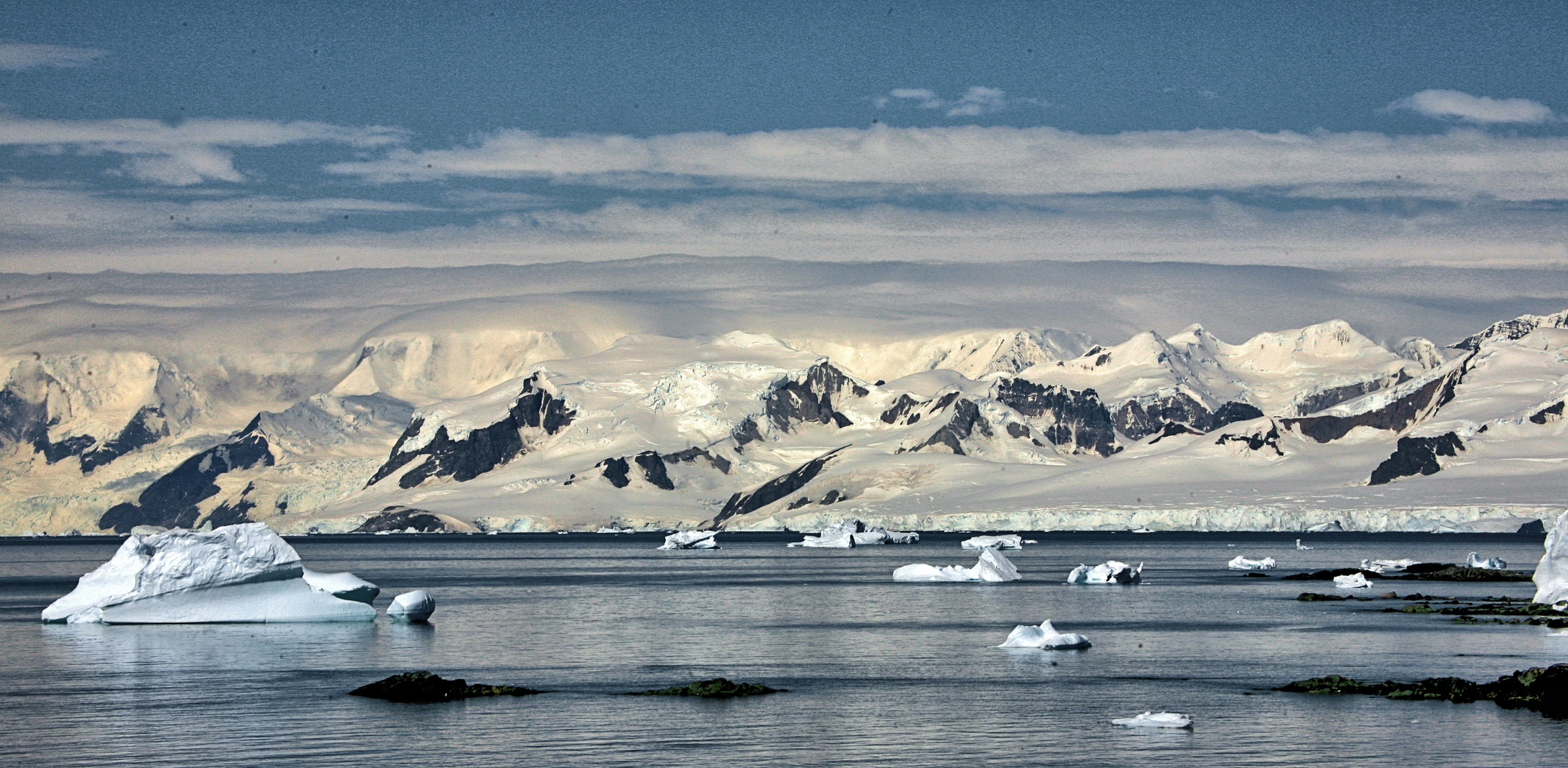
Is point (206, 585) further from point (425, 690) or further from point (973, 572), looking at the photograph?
point (973, 572)

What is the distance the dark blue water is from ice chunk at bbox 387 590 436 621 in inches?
66.4

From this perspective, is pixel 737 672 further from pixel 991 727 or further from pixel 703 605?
pixel 703 605

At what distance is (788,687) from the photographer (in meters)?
69.0

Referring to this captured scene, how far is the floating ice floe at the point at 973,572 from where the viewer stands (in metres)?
152

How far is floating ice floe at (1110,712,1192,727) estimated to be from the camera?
5622 centimetres

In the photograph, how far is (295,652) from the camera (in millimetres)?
82312

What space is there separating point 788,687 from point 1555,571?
165 ft

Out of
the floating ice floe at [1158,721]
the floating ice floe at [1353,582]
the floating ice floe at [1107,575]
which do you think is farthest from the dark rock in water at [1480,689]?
the floating ice floe at [1107,575]

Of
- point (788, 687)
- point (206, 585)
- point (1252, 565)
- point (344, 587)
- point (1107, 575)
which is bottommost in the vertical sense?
point (1252, 565)

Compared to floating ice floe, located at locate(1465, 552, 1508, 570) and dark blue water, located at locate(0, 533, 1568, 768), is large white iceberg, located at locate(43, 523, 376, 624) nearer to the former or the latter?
dark blue water, located at locate(0, 533, 1568, 768)

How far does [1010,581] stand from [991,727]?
330 ft

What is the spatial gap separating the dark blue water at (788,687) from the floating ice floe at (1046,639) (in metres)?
1.31

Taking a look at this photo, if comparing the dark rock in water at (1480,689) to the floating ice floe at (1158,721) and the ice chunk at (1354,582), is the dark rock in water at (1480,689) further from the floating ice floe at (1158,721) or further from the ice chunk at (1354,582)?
the ice chunk at (1354,582)

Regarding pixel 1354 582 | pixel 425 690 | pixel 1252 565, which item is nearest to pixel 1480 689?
pixel 425 690
